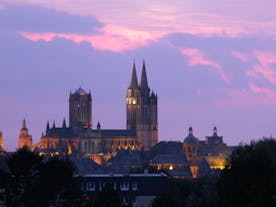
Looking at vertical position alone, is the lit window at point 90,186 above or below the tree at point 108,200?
above

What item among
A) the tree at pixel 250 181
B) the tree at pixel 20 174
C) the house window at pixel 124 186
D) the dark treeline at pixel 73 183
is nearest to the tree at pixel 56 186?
the dark treeline at pixel 73 183

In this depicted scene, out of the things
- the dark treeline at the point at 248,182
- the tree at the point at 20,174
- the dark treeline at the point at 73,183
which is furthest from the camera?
the tree at the point at 20,174

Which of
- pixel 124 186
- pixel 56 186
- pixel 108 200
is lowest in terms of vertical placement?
pixel 108 200

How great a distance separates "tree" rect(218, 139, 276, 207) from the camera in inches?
3329

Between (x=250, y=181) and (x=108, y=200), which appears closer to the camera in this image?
(x=250, y=181)

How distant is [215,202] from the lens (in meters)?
94.1

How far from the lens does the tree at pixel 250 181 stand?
84562 millimetres

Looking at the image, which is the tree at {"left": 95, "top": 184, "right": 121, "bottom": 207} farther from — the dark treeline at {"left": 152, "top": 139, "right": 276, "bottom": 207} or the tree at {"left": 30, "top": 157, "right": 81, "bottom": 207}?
the dark treeline at {"left": 152, "top": 139, "right": 276, "bottom": 207}

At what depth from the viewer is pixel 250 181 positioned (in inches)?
3467

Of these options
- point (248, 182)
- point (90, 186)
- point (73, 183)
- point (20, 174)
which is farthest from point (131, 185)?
point (20, 174)

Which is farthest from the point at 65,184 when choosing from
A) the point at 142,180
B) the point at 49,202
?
the point at 142,180

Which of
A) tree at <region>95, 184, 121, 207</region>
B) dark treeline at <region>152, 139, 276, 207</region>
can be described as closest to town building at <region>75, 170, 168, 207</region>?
tree at <region>95, 184, 121, 207</region>

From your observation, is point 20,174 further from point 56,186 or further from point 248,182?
point 248,182

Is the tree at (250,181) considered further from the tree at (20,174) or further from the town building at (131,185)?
the town building at (131,185)
